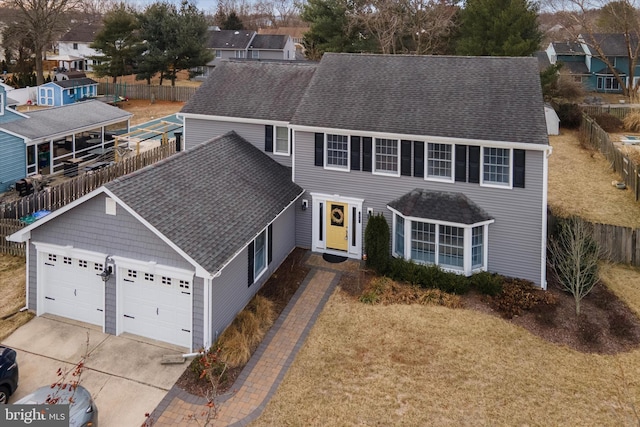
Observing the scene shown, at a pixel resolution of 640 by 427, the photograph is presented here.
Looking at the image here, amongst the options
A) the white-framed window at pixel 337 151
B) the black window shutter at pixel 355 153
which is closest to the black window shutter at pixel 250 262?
the white-framed window at pixel 337 151

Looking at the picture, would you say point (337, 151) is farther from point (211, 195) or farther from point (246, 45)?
point (246, 45)

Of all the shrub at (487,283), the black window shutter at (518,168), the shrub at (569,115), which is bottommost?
the shrub at (487,283)

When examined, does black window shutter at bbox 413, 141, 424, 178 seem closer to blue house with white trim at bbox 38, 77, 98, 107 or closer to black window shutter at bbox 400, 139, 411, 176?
black window shutter at bbox 400, 139, 411, 176

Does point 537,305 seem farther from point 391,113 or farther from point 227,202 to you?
point 227,202

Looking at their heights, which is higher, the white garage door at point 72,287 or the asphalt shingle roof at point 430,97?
the asphalt shingle roof at point 430,97

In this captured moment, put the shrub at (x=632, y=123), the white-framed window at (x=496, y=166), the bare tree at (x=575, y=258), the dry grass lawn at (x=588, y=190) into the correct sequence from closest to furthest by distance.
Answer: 1. the bare tree at (x=575, y=258)
2. the white-framed window at (x=496, y=166)
3. the dry grass lawn at (x=588, y=190)
4. the shrub at (x=632, y=123)

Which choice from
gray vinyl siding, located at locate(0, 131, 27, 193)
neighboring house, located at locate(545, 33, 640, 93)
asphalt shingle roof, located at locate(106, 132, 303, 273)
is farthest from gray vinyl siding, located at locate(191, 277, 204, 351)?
neighboring house, located at locate(545, 33, 640, 93)

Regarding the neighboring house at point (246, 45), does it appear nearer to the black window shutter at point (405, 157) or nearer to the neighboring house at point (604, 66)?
the neighboring house at point (604, 66)
